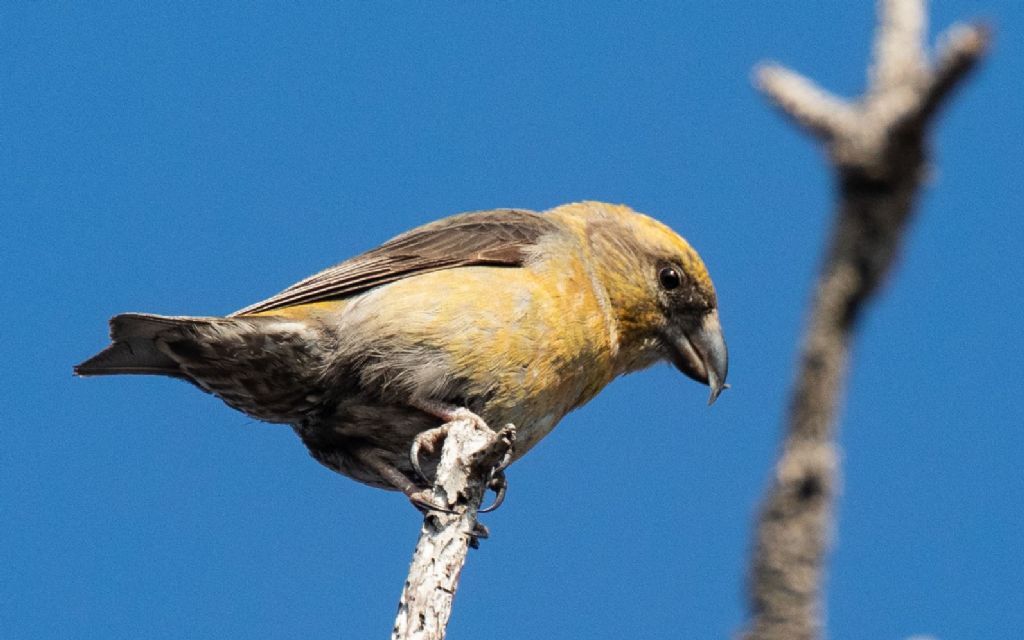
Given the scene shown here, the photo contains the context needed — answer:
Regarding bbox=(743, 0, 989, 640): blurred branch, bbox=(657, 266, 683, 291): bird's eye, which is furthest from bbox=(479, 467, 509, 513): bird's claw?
bbox=(743, 0, 989, 640): blurred branch

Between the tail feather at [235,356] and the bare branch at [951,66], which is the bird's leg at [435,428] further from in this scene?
the bare branch at [951,66]

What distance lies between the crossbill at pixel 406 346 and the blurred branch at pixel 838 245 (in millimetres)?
4227

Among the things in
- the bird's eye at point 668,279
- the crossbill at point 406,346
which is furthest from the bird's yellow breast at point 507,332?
the bird's eye at point 668,279

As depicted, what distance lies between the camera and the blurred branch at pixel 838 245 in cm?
104

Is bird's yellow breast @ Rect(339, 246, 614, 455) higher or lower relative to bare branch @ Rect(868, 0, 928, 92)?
higher

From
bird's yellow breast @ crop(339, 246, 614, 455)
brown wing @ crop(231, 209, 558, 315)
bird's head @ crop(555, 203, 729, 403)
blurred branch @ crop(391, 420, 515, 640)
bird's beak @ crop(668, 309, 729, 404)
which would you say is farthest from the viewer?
bird's beak @ crop(668, 309, 729, 404)

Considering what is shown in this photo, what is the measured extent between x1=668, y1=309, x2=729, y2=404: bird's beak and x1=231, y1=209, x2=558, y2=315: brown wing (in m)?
0.98

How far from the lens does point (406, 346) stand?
554cm

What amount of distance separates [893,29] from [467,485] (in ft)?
11.1

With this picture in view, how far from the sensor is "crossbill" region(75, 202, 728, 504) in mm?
5562

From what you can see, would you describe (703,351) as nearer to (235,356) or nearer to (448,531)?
(235,356)

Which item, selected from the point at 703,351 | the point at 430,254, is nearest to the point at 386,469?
the point at 430,254

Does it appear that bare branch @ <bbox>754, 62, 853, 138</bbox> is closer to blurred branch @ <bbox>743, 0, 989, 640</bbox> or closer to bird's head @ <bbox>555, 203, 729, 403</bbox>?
blurred branch @ <bbox>743, 0, 989, 640</bbox>

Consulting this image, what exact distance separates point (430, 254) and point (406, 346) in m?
0.80
